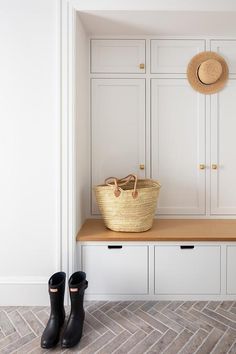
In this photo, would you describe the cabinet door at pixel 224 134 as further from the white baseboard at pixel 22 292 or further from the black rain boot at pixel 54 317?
the white baseboard at pixel 22 292

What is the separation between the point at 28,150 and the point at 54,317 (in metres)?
1.16

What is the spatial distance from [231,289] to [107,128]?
5.50ft

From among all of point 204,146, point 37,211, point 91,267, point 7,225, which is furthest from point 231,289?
point 7,225

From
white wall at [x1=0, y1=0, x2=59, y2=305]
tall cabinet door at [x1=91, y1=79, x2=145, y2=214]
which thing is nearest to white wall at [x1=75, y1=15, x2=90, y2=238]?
tall cabinet door at [x1=91, y1=79, x2=145, y2=214]

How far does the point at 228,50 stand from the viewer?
2.09 meters

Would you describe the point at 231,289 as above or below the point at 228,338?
above

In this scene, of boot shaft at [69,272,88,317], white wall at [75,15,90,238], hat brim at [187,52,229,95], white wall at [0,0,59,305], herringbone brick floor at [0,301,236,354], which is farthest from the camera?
hat brim at [187,52,229,95]

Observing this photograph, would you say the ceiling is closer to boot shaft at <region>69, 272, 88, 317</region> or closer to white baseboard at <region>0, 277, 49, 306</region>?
boot shaft at <region>69, 272, 88, 317</region>

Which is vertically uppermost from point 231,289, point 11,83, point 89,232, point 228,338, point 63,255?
point 11,83

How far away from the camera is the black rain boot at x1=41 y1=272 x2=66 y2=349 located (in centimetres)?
133

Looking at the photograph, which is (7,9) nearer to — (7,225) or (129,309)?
(7,225)

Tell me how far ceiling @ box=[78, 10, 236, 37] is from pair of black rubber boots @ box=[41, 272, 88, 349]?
196cm

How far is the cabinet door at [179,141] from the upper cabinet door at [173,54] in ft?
0.34

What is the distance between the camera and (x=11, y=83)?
1675 millimetres
